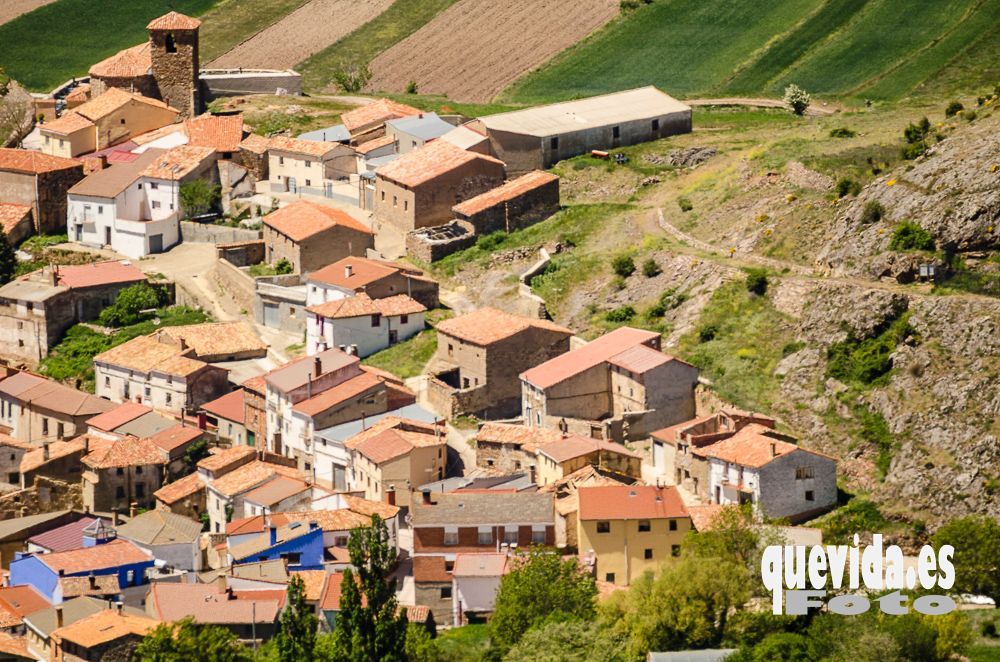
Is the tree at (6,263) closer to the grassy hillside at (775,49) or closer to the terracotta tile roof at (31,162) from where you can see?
the terracotta tile roof at (31,162)

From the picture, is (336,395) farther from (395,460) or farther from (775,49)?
(775,49)

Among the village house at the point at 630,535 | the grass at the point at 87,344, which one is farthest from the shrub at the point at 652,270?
the grass at the point at 87,344

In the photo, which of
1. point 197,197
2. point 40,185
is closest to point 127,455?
point 197,197

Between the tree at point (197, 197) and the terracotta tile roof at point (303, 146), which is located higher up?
the terracotta tile roof at point (303, 146)

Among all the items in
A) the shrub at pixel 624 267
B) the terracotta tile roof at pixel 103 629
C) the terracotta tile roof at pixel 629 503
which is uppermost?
the shrub at pixel 624 267

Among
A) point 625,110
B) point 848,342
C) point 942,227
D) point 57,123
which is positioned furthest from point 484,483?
point 57,123

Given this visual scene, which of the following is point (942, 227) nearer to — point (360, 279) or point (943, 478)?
point (943, 478)
